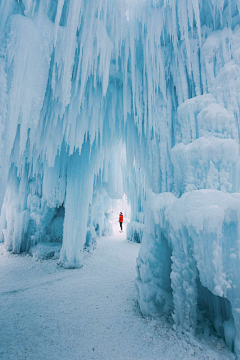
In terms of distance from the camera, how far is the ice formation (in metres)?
2.61

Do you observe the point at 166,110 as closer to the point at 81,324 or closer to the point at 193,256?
the point at 193,256

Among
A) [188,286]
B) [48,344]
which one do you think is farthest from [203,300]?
[48,344]

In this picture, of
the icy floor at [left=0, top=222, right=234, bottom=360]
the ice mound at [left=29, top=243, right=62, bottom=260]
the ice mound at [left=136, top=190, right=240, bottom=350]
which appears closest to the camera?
the ice mound at [left=136, top=190, right=240, bottom=350]

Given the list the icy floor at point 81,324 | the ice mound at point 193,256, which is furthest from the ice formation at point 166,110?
the icy floor at point 81,324

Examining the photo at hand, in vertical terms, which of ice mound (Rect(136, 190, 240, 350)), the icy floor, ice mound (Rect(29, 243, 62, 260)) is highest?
ice mound (Rect(136, 190, 240, 350))

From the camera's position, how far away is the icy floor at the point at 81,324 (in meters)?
2.54

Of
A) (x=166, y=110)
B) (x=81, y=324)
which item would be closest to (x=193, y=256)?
(x=81, y=324)

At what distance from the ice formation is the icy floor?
37 centimetres

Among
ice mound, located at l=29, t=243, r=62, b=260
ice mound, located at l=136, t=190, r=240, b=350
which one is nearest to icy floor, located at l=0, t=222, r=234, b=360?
ice mound, located at l=136, t=190, r=240, b=350

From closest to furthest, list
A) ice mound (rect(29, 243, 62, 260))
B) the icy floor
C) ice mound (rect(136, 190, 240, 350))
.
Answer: ice mound (rect(136, 190, 240, 350)), the icy floor, ice mound (rect(29, 243, 62, 260))

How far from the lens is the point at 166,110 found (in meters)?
4.14

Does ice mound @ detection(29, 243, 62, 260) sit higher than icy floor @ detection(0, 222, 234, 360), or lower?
higher

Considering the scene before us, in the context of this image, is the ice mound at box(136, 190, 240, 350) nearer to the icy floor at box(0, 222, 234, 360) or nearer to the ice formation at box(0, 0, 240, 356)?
the ice formation at box(0, 0, 240, 356)

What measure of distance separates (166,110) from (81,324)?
4.87 m
